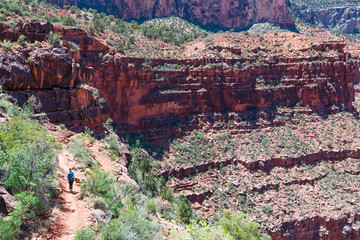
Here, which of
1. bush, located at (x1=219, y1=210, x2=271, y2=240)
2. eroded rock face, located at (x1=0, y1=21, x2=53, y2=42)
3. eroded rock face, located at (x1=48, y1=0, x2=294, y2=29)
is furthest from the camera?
eroded rock face, located at (x1=48, y1=0, x2=294, y2=29)

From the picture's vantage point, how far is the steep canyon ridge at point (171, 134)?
Answer: 12.8 metres

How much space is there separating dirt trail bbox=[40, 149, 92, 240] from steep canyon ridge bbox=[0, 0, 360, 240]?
73 mm

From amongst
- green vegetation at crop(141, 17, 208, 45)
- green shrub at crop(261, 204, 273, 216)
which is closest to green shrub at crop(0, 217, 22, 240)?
green shrub at crop(261, 204, 273, 216)

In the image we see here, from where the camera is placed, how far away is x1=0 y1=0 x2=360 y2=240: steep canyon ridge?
12.8 meters

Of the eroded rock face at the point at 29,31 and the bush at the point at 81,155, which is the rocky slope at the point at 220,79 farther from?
the bush at the point at 81,155

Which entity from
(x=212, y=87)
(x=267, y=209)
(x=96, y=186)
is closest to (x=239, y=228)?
(x=96, y=186)

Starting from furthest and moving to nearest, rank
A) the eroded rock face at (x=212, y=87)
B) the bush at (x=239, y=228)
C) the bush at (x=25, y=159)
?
the eroded rock face at (x=212, y=87), the bush at (x=239, y=228), the bush at (x=25, y=159)

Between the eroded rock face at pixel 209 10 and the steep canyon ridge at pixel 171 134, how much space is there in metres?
26.0

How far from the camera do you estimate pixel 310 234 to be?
35.8 m

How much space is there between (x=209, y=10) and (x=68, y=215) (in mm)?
103854

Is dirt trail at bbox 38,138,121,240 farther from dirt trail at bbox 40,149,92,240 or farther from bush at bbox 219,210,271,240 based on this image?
bush at bbox 219,210,271,240

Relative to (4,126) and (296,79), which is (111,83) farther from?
(296,79)

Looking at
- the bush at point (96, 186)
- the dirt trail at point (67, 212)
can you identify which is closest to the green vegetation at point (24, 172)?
the dirt trail at point (67, 212)

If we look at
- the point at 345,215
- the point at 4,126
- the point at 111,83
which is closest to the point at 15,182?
the point at 4,126
